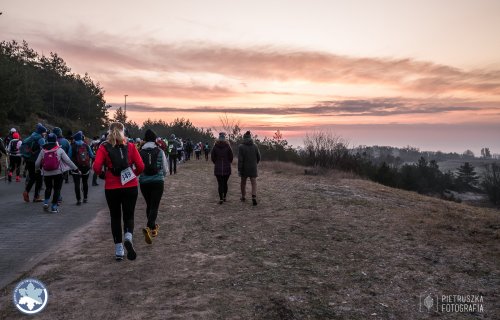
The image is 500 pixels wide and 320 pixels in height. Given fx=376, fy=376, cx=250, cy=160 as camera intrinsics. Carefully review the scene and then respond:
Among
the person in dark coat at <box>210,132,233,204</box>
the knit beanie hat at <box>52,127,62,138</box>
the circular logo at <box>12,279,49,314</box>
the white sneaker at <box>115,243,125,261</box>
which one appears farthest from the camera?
the person in dark coat at <box>210,132,233,204</box>

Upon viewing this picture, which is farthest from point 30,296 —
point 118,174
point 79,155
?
point 79,155

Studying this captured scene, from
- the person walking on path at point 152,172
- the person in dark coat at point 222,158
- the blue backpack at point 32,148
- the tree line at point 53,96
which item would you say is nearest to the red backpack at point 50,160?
the blue backpack at point 32,148

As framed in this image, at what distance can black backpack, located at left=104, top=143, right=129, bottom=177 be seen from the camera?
18.4ft

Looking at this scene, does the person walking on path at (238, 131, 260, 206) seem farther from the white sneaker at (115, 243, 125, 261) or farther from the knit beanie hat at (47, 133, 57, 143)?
the white sneaker at (115, 243, 125, 261)

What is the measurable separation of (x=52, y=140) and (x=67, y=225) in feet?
7.72

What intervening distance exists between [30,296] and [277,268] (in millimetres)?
3272

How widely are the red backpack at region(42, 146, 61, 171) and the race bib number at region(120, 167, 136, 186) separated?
177 inches

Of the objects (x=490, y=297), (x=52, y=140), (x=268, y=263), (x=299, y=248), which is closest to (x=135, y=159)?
(x=268, y=263)

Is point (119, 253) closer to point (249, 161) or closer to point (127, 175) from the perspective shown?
point (127, 175)

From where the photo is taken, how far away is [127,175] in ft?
18.6

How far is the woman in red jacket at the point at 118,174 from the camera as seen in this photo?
5.62m

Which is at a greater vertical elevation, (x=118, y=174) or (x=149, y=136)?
(x=149, y=136)

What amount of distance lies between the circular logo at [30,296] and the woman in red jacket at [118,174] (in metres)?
1.28

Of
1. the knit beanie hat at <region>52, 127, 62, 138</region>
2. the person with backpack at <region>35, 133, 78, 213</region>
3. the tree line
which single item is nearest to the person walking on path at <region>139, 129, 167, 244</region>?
the person with backpack at <region>35, 133, 78, 213</region>
